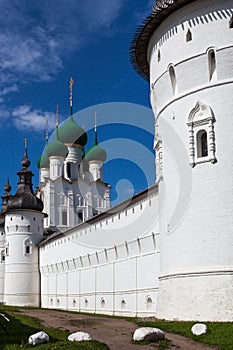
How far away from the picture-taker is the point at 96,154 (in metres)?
47.2

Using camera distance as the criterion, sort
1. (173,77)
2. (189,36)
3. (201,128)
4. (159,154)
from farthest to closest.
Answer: (159,154)
(173,77)
(189,36)
(201,128)

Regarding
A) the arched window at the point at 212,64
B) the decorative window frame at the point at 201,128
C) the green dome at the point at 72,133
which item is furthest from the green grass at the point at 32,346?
the green dome at the point at 72,133

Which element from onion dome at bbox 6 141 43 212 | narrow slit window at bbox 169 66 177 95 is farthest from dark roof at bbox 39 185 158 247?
onion dome at bbox 6 141 43 212

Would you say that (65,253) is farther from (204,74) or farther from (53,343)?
(53,343)

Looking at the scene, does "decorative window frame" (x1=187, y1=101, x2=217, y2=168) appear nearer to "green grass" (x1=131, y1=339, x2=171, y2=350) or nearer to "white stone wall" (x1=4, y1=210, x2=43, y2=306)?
"green grass" (x1=131, y1=339, x2=171, y2=350)

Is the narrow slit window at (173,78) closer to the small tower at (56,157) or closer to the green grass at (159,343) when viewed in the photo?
the green grass at (159,343)

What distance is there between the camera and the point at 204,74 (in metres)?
14.7

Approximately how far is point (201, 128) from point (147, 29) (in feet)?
11.7

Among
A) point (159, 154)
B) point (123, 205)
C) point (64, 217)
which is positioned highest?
point (64, 217)

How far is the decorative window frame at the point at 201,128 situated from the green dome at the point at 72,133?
31.2m

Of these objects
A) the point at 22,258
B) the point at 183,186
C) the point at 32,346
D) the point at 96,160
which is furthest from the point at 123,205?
the point at 96,160

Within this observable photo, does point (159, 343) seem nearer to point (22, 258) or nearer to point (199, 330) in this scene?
point (199, 330)

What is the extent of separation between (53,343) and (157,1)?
1067 centimetres

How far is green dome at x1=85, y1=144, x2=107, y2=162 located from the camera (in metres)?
47.0
